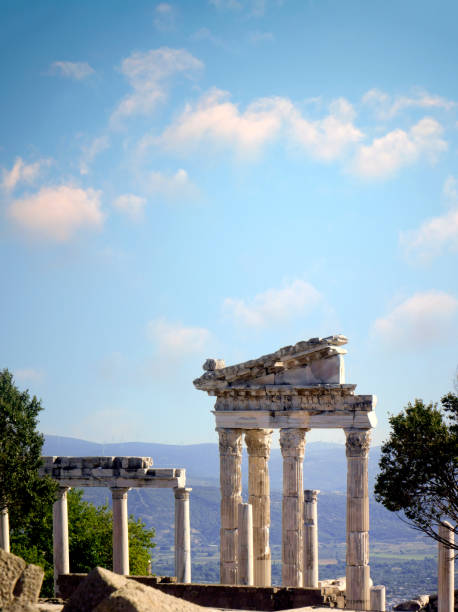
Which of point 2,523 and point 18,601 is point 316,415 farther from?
point 18,601

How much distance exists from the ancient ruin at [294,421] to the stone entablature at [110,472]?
15.1ft

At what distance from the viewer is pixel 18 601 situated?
1667cm

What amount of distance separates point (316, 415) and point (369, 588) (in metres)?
7.03

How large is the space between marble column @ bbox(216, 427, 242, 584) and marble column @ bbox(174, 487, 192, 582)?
4.46 m

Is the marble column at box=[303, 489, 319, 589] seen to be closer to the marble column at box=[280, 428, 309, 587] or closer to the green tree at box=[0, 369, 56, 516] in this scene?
the marble column at box=[280, 428, 309, 587]

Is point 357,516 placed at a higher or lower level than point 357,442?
lower

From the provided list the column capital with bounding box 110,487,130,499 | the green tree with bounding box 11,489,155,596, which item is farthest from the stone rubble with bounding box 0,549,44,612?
the green tree with bounding box 11,489,155,596

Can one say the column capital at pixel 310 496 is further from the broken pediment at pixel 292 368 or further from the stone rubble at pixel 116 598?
the stone rubble at pixel 116 598

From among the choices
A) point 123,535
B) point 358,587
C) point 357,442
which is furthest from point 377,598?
point 123,535

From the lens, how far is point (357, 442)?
131ft

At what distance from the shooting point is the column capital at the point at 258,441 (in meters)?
44.8

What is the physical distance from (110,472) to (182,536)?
444cm

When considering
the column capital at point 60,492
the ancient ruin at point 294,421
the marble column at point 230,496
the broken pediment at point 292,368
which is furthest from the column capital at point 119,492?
the broken pediment at point 292,368

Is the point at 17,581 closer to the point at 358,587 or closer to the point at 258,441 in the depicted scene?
the point at 358,587
